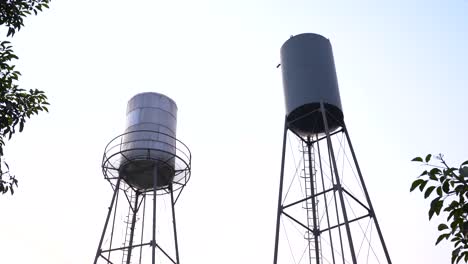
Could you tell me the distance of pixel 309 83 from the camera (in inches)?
811

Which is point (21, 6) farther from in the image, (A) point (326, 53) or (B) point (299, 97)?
(A) point (326, 53)

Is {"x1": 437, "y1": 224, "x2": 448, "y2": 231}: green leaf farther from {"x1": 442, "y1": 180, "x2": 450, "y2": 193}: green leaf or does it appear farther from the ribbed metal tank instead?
the ribbed metal tank

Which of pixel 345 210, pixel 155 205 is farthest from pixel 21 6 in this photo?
pixel 155 205

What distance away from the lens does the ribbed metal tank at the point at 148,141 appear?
20734mm

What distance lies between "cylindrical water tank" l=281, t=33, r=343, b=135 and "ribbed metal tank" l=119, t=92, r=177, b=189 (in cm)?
532

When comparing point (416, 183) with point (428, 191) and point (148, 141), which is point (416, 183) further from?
point (148, 141)

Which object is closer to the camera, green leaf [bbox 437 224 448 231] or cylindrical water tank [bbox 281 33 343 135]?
green leaf [bbox 437 224 448 231]

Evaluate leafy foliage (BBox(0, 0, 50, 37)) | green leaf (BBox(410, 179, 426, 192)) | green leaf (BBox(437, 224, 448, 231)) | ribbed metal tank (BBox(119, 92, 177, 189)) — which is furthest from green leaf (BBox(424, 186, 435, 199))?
ribbed metal tank (BBox(119, 92, 177, 189))

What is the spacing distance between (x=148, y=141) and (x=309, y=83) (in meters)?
7.02

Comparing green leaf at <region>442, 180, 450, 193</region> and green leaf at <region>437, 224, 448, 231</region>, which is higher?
green leaf at <region>442, 180, 450, 193</region>

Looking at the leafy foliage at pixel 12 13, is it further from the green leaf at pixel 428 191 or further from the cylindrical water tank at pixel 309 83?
the cylindrical water tank at pixel 309 83

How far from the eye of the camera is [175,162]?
21531 millimetres

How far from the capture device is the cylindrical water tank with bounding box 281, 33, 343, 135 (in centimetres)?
2028

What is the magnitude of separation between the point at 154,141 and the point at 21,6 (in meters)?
14.4
